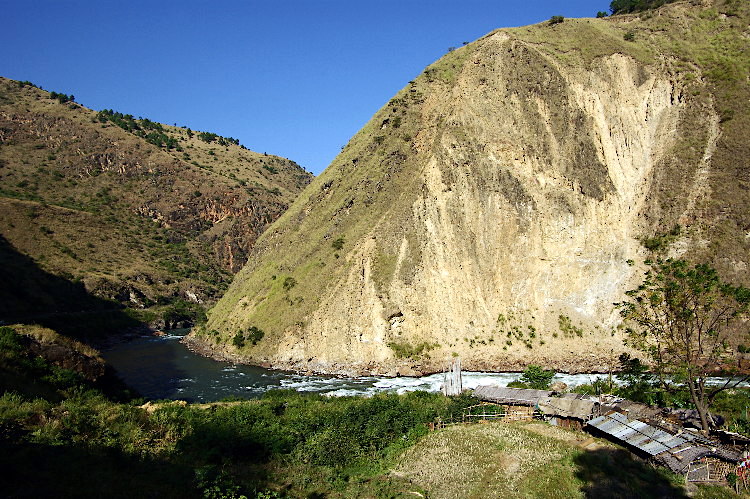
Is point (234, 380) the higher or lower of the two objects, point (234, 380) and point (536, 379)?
the lower

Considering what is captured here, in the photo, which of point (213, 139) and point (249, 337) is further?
point (213, 139)

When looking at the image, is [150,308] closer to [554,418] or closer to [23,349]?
[23,349]

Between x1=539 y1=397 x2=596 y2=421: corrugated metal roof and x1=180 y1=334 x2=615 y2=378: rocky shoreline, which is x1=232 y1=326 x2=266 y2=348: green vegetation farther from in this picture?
x1=539 y1=397 x2=596 y2=421: corrugated metal roof

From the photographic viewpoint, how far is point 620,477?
17.0 m

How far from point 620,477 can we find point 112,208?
3887 inches

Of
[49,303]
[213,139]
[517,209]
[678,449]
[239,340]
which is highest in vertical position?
[213,139]

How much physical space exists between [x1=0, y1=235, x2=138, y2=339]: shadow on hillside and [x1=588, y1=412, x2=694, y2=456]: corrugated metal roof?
54.2m

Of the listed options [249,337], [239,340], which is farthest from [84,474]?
[239,340]

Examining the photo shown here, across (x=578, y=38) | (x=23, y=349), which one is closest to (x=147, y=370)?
(x=23, y=349)

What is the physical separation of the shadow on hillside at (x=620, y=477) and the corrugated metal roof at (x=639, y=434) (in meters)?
0.71

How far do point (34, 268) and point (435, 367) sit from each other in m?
56.4

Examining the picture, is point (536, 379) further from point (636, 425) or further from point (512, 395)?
point (636, 425)

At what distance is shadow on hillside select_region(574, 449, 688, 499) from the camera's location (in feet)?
52.4

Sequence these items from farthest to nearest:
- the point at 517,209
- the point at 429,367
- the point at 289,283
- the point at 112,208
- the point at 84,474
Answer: the point at 112,208 → the point at 289,283 → the point at 517,209 → the point at 429,367 → the point at 84,474
